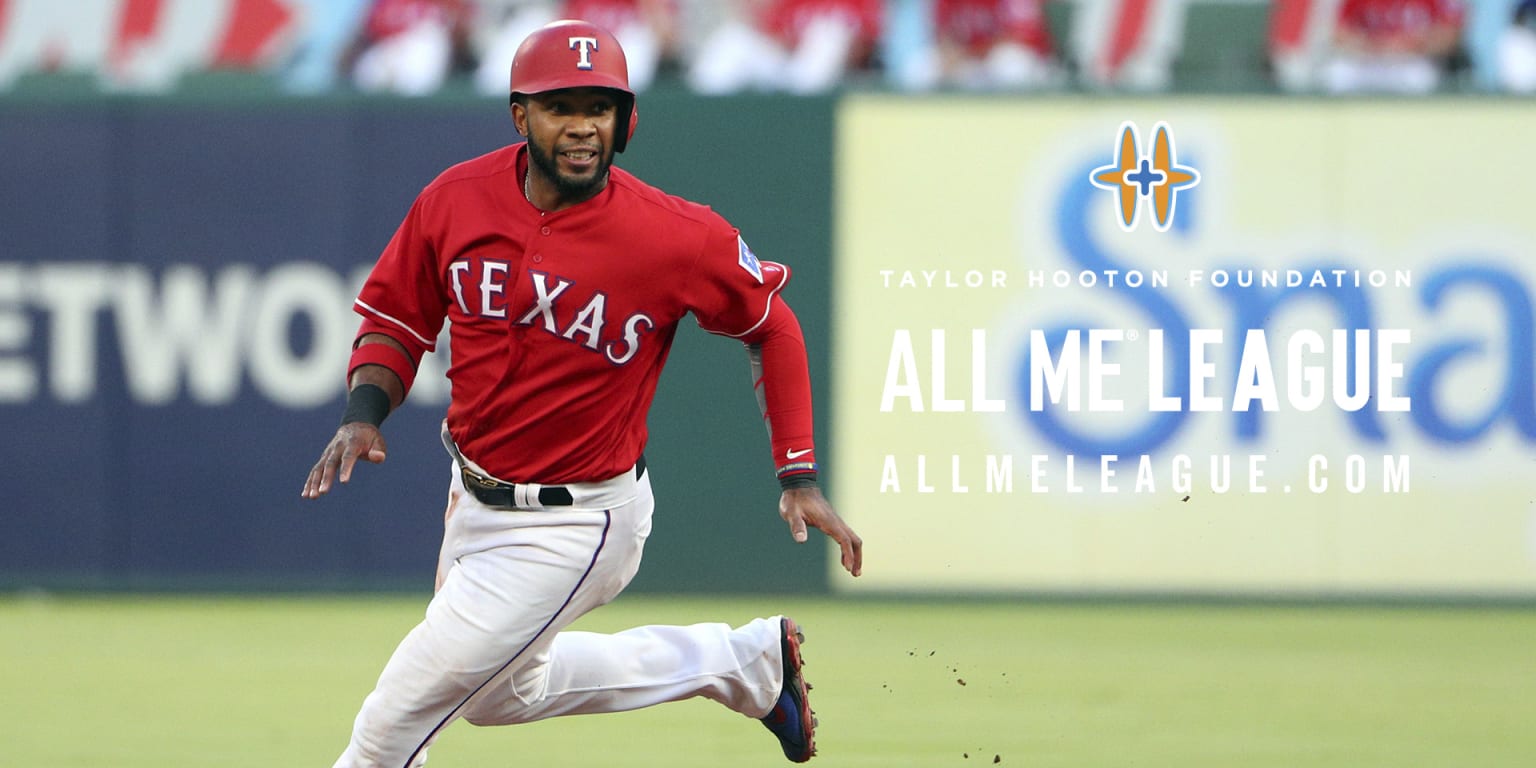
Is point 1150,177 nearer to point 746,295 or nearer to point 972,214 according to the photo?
point 972,214

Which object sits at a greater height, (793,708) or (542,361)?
(542,361)

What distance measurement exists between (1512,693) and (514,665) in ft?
13.9

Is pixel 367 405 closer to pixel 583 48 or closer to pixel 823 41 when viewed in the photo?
pixel 583 48

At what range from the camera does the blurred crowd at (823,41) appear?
12828 millimetres

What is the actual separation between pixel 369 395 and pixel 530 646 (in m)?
0.75

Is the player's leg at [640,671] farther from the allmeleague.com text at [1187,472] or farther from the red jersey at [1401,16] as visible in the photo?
the red jersey at [1401,16]

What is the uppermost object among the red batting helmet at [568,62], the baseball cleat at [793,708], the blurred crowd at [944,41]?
the blurred crowd at [944,41]

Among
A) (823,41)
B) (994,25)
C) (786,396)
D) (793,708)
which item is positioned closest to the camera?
(786,396)

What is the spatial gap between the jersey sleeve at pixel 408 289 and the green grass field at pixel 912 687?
1.55 metres

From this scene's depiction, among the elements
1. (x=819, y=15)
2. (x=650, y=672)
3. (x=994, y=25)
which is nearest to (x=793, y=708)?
(x=650, y=672)

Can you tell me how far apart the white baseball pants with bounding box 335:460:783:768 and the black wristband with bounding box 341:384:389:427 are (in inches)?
11.4

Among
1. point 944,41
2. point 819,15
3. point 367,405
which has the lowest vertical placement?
point 367,405

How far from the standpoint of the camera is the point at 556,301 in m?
5.59

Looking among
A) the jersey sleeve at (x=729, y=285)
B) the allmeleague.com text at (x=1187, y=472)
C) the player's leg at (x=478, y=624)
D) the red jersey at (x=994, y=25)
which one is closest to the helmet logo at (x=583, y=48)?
the jersey sleeve at (x=729, y=285)
